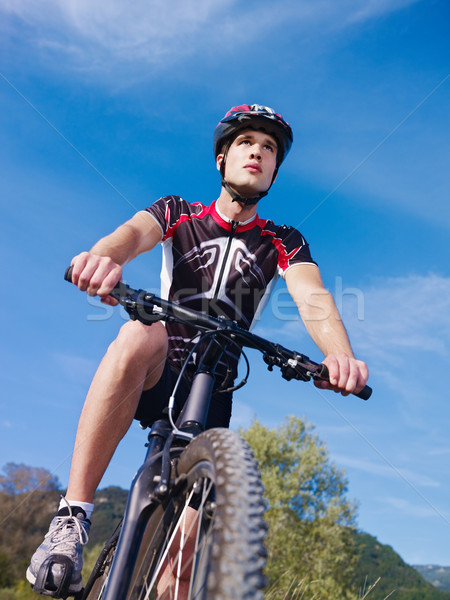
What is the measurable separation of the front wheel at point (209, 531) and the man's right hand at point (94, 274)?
735mm

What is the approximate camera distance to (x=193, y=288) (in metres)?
3.48

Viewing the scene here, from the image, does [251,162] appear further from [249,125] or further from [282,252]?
[282,252]

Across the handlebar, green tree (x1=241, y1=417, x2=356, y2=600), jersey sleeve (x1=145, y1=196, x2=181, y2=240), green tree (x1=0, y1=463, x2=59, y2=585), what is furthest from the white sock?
green tree (x1=0, y1=463, x2=59, y2=585)

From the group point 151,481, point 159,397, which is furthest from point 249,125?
point 151,481

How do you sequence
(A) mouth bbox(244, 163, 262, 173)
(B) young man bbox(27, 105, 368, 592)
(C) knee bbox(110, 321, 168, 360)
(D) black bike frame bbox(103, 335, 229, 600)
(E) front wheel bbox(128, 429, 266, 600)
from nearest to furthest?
1. (E) front wheel bbox(128, 429, 266, 600)
2. (D) black bike frame bbox(103, 335, 229, 600)
3. (B) young man bbox(27, 105, 368, 592)
4. (C) knee bbox(110, 321, 168, 360)
5. (A) mouth bbox(244, 163, 262, 173)

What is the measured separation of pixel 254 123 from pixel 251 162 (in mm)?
362

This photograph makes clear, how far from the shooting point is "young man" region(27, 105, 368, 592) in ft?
7.93

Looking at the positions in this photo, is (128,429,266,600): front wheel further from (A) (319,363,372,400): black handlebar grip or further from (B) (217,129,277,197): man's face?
(B) (217,129,277,197): man's face

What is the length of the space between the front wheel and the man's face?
2.16 metres

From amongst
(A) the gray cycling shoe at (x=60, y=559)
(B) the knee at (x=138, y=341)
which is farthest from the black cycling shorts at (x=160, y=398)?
(A) the gray cycling shoe at (x=60, y=559)

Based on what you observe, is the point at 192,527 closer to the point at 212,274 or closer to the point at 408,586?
the point at 212,274

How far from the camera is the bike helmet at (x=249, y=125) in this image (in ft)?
12.1

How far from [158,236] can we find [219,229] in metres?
0.47

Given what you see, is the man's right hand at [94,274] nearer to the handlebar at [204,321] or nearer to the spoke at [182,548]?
the handlebar at [204,321]
